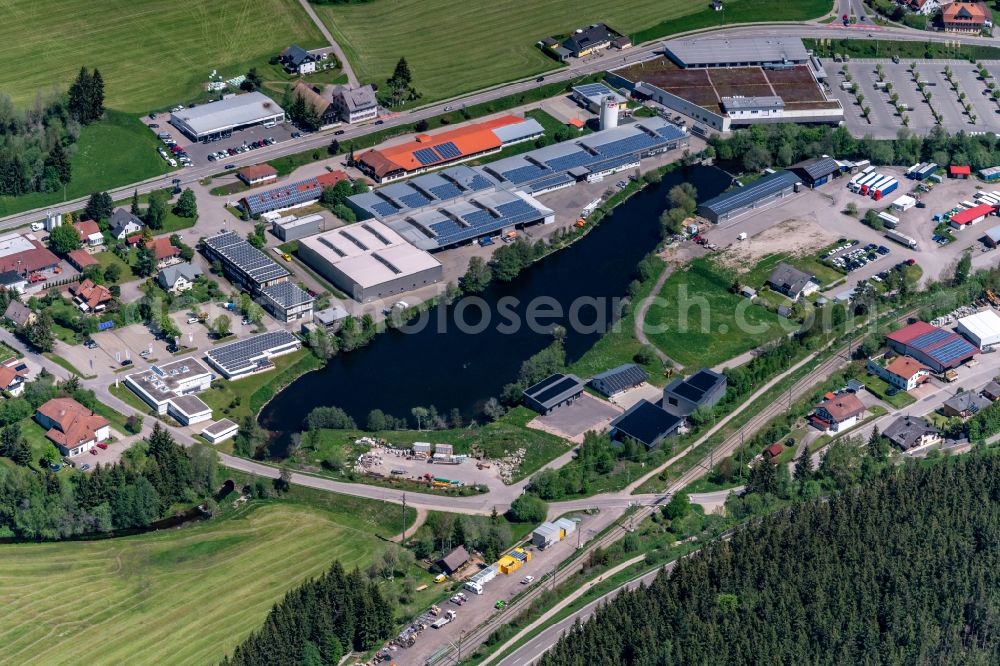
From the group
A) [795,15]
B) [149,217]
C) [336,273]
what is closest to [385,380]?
[336,273]

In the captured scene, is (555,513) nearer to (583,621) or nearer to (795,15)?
(583,621)

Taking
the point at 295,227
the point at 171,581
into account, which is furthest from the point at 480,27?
the point at 171,581

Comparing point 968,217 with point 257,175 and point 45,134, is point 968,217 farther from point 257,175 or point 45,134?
point 45,134

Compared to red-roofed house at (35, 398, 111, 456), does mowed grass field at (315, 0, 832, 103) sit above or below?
above

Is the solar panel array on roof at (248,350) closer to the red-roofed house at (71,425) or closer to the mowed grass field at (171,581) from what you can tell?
the red-roofed house at (71,425)

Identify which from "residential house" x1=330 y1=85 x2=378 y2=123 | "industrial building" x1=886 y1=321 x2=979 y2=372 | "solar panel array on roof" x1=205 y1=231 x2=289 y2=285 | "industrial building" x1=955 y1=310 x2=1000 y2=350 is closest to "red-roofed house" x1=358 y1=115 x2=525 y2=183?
"residential house" x1=330 y1=85 x2=378 y2=123

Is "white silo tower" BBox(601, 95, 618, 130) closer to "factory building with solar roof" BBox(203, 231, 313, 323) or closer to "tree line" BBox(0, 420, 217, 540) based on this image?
"factory building with solar roof" BBox(203, 231, 313, 323)
